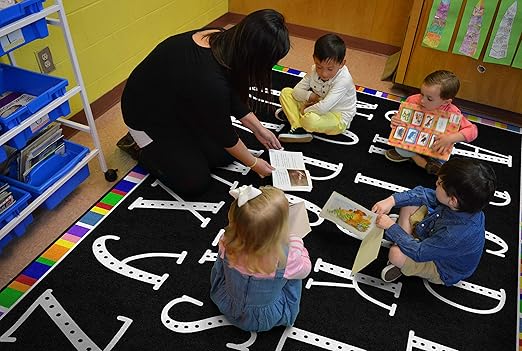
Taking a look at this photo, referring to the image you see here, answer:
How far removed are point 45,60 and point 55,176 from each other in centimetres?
68

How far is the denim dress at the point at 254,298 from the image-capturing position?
1.43m

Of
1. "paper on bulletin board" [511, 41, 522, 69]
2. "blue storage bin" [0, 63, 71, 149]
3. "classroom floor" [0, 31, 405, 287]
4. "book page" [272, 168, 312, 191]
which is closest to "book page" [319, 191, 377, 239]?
"book page" [272, 168, 312, 191]

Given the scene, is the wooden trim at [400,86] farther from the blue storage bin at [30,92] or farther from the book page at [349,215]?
the book page at [349,215]

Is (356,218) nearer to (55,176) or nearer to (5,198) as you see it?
(55,176)

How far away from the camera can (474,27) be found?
8.44ft

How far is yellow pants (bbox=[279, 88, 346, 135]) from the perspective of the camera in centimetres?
249

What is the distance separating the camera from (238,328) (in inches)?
64.2

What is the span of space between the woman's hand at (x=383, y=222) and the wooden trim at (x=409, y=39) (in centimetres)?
146

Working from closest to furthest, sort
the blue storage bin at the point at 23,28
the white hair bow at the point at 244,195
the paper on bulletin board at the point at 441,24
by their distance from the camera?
the white hair bow at the point at 244,195 < the blue storage bin at the point at 23,28 < the paper on bulletin board at the point at 441,24

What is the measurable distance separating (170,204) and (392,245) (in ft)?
3.27

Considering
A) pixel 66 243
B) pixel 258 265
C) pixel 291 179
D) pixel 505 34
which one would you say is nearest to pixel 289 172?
pixel 291 179

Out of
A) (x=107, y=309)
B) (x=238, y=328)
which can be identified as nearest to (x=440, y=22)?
(x=238, y=328)

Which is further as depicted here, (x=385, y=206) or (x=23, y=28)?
(x=385, y=206)

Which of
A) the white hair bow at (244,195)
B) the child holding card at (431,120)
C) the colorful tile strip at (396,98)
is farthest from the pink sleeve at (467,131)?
the white hair bow at (244,195)
